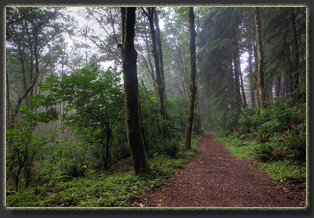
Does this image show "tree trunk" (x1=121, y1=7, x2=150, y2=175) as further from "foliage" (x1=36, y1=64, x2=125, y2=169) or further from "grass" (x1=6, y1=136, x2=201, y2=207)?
"foliage" (x1=36, y1=64, x2=125, y2=169)

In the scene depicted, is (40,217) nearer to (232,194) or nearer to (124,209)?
(124,209)

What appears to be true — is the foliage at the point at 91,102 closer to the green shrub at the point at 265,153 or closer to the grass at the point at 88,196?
the grass at the point at 88,196

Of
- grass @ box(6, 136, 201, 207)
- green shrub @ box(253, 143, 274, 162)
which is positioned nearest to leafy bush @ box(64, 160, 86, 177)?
grass @ box(6, 136, 201, 207)

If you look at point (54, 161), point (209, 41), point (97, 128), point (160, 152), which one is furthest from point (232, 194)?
point (209, 41)

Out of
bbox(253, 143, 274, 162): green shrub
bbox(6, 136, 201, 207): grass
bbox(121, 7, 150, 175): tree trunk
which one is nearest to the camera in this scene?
bbox(6, 136, 201, 207): grass

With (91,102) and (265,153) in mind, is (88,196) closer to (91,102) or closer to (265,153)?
(91,102)

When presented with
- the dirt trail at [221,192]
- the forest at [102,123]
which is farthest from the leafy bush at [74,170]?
the dirt trail at [221,192]

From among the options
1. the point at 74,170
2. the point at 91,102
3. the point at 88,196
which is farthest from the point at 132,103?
the point at 74,170

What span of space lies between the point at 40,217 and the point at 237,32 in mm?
15745

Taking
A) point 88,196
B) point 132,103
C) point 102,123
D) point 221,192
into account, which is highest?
point 132,103

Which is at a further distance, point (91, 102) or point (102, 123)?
point (102, 123)

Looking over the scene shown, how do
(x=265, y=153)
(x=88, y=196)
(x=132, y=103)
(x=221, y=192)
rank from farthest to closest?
(x=265, y=153) → (x=132, y=103) → (x=221, y=192) → (x=88, y=196)

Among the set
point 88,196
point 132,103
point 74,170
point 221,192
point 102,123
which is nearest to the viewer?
point 88,196

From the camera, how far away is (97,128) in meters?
5.24
